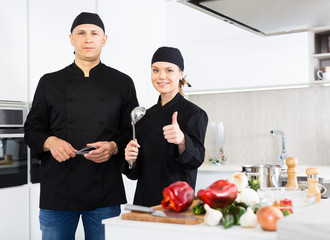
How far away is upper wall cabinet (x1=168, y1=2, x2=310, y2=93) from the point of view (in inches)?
138

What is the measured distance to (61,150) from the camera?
190cm

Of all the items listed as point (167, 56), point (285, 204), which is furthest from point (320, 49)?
point (285, 204)

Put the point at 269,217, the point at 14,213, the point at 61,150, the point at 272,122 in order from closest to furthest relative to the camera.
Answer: the point at 269,217 < the point at 61,150 < the point at 14,213 < the point at 272,122

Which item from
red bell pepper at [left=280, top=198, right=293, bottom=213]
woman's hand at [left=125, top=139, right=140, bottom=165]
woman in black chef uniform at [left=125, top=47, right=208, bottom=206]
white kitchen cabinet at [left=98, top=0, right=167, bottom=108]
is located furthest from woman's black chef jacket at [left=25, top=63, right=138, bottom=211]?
white kitchen cabinet at [left=98, top=0, right=167, bottom=108]

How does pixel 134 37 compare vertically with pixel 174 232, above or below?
above

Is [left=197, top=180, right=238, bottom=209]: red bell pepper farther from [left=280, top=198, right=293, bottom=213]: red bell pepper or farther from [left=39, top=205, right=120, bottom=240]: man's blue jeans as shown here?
[left=39, top=205, right=120, bottom=240]: man's blue jeans

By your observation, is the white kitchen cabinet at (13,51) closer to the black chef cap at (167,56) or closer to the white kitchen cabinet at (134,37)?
the white kitchen cabinet at (134,37)

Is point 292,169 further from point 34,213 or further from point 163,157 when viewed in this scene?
point 34,213

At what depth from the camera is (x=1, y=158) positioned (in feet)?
8.41

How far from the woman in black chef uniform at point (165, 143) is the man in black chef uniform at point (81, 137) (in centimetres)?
12

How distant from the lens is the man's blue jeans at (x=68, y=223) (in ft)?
6.38

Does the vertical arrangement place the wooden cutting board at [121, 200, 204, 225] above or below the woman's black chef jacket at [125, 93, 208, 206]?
below

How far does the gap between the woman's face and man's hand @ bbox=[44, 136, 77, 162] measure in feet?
1.46

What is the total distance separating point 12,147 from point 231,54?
1.91 metres
